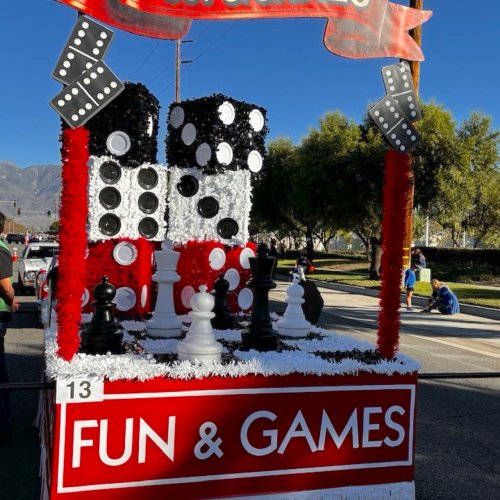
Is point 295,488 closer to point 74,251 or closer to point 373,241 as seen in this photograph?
point 74,251

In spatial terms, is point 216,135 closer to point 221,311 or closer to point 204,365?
point 221,311

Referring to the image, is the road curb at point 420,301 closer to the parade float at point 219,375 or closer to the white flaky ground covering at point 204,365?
the parade float at point 219,375

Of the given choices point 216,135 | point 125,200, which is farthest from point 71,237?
point 216,135

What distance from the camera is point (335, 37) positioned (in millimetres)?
3428

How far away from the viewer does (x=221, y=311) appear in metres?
4.45

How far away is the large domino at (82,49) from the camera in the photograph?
2848 millimetres

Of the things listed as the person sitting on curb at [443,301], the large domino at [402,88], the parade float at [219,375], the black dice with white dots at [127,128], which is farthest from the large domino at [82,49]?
the person sitting on curb at [443,301]

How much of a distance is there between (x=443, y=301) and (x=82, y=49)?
42.6ft

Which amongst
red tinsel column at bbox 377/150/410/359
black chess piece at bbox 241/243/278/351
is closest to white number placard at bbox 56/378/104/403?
black chess piece at bbox 241/243/278/351

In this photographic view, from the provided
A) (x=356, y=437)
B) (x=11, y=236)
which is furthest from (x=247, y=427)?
(x=11, y=236)

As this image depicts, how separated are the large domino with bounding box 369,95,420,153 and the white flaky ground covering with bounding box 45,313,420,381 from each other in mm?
1278

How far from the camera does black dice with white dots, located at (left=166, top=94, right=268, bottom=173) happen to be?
199 inches

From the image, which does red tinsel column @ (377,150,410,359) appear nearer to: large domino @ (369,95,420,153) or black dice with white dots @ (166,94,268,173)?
large domino @ (369,95,420,153)

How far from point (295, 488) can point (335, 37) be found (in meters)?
2.64
